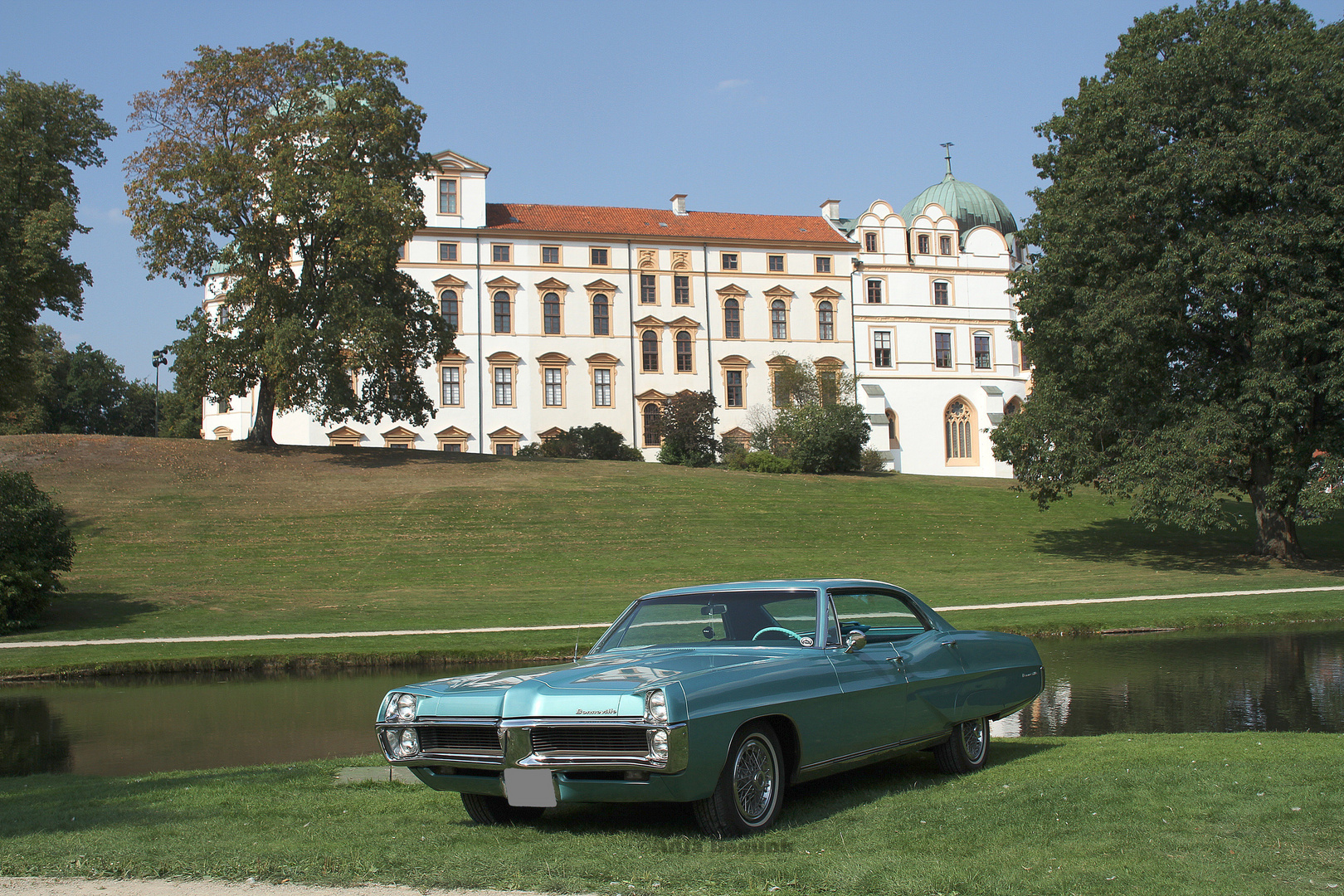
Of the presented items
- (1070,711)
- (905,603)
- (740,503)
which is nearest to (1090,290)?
(740,503)

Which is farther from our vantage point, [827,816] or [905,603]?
[905,603]

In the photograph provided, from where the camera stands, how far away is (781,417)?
54344mm

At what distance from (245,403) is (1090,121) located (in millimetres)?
51721

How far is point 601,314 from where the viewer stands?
67.8 metres

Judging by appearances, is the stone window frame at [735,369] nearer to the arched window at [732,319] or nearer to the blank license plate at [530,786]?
the arched window at [732,319]

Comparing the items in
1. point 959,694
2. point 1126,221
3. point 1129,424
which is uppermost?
point 1126,221

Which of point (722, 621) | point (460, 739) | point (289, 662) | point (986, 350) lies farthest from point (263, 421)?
point (986, 350)

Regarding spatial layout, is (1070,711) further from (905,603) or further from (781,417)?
(781,417)

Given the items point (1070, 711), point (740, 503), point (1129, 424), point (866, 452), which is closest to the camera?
point (1070, 711)

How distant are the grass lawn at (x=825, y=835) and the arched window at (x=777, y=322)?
207 ft

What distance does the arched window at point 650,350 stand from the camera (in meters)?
68.2

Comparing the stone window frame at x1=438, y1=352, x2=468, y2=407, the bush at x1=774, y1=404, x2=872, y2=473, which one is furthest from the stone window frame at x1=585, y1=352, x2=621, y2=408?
the bush at x1=774, y1=404, x2=872, y2=473

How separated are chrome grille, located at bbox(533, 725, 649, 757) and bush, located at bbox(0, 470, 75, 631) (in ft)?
67.7

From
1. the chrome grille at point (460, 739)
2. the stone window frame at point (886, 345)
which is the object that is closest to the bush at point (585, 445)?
the stone window frame at point (886, 345)
